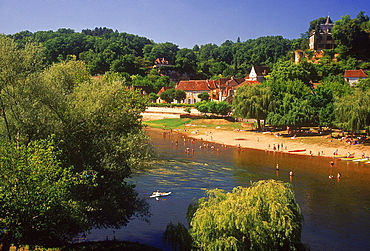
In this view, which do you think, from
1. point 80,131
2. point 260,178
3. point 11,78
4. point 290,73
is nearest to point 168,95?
point 290,73

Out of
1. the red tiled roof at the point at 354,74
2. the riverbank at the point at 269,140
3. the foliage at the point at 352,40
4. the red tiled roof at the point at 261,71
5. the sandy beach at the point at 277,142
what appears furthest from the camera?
the red tiled roof at the point at 261,71

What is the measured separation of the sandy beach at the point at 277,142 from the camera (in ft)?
202

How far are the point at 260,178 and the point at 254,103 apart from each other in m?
33.6

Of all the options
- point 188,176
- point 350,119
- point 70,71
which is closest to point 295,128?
point 350,119

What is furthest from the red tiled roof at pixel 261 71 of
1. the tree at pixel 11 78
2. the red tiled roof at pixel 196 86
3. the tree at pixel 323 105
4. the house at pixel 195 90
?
the tree at pixel 11 78

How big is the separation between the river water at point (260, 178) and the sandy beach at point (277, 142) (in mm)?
3193

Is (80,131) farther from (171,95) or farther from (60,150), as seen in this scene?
(171,95)

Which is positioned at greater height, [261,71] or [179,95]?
[261,71]

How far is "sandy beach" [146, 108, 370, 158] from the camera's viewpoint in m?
61.7

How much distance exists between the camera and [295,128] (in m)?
78.1

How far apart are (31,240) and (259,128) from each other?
220ft

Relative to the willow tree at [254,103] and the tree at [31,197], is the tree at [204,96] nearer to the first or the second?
the willow tree at [254,103]

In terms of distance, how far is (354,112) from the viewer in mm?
62562

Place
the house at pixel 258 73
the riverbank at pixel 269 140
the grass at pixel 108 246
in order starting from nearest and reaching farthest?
the grass at pixel 108 246, the riverbank at pixel 269 140, the house at pixel 258 73
